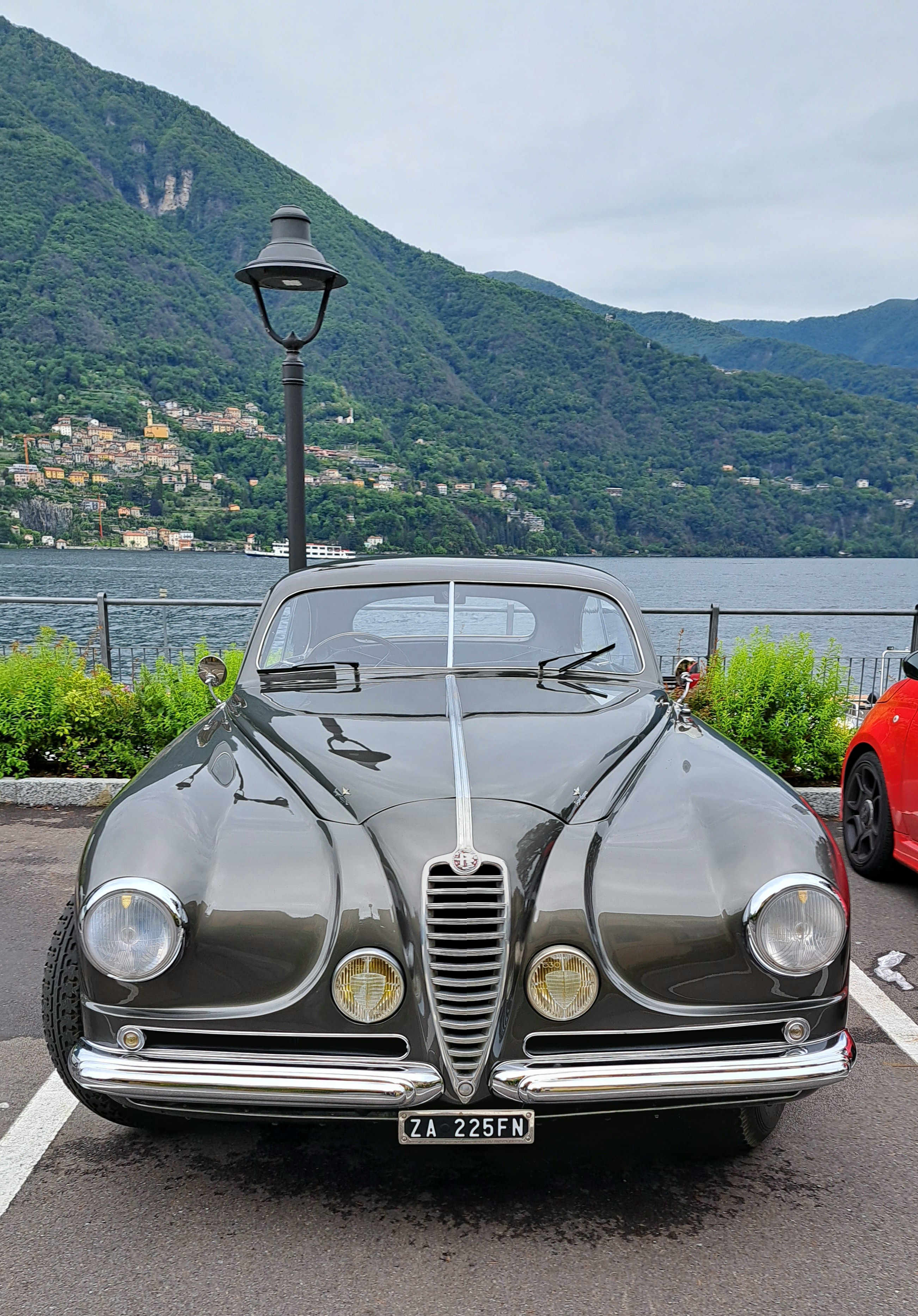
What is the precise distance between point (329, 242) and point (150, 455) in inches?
2384

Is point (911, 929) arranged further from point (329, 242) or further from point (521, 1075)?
point (329, 242)

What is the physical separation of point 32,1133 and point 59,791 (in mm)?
4122

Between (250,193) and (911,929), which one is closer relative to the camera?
(911,929)

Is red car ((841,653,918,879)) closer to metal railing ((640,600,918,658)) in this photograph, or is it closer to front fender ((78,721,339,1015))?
metal railing ((640,600,918,658))

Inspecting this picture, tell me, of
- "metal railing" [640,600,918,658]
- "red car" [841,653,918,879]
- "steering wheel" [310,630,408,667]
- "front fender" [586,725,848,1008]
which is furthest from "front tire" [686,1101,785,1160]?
"metal railing" [640,600,918,658]

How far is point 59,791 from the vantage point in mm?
6711

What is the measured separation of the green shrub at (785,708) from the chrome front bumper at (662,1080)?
481 centimetres

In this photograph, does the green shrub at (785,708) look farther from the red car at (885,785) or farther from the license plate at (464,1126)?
the license plate at (464,1126)

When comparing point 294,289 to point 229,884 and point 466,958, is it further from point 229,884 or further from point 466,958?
point 466,958

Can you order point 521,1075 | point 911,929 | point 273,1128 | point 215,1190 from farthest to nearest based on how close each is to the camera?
point 911,929, point 273,1128, point 215,1190, point 521,1075

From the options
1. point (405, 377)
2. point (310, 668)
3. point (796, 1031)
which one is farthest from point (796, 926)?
point (405, 377)

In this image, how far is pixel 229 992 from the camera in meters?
2.32

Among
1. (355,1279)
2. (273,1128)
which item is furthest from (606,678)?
(355,1279)

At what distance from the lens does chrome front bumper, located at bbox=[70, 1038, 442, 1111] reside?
7.25ft
